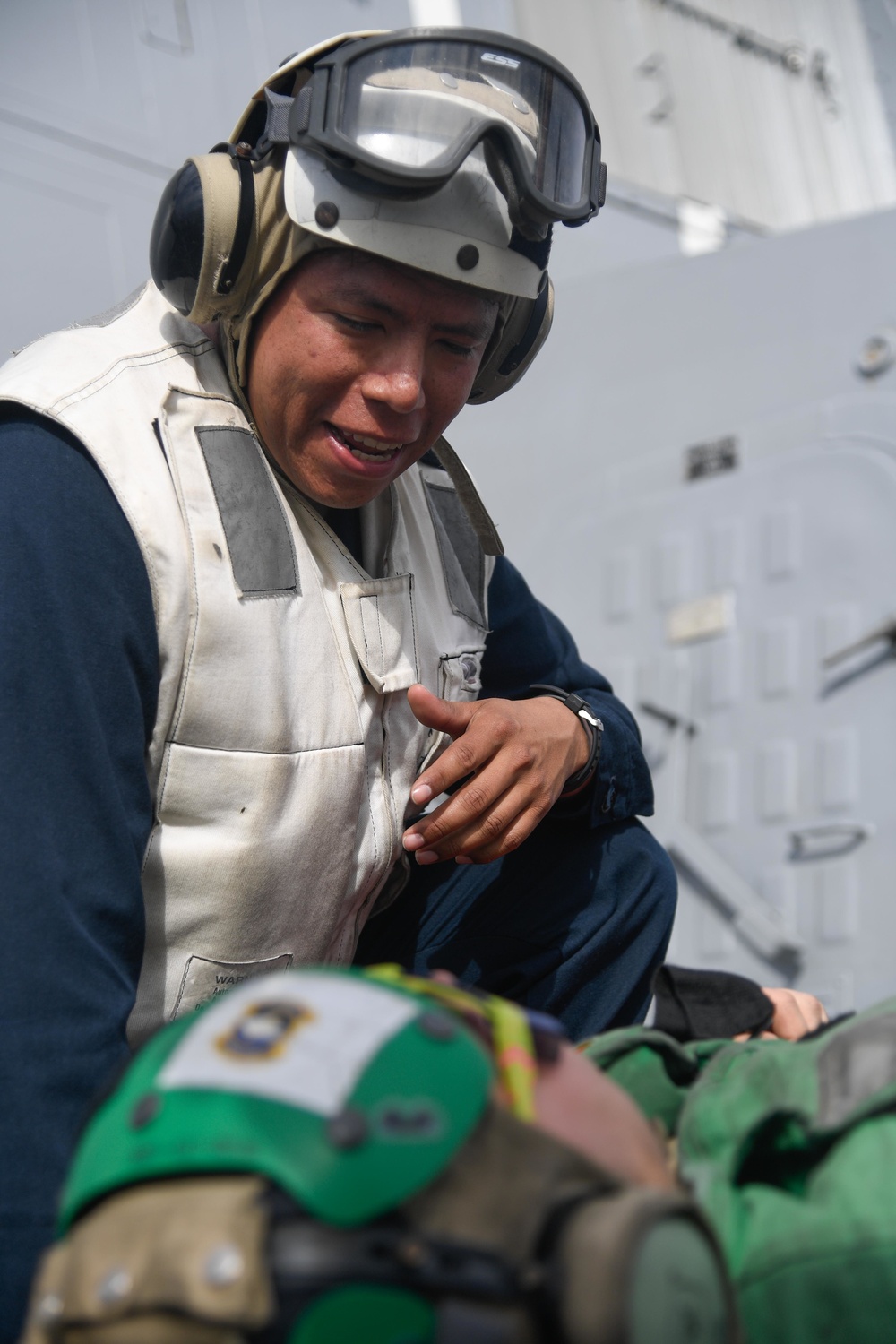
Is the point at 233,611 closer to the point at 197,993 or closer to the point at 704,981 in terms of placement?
the point at 197,993

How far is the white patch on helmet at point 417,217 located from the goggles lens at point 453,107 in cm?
4

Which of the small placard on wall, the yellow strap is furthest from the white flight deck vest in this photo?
the small placard on wall

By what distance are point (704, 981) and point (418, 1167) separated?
0.56m

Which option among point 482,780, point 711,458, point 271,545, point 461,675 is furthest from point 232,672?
point 711,458

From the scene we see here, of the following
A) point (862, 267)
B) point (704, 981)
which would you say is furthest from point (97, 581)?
point (862, 267)

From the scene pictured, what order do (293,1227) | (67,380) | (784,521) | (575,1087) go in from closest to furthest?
(293,1227) < (575,1087) < (67,380) < (784,521)

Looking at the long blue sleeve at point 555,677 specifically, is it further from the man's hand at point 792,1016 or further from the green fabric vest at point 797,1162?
the green fabric vest at point 797,1162

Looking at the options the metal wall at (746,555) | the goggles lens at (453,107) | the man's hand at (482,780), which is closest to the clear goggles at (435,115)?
the goggles lens at (453,107)

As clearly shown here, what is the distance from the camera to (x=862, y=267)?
9.54 ft

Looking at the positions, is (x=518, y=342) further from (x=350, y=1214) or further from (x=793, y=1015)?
(x=350, y=1214)

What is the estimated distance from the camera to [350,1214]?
50 cm

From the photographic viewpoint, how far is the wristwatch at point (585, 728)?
5.09ft

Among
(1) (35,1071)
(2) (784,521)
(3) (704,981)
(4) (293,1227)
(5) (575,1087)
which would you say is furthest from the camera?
(2) (784,521)

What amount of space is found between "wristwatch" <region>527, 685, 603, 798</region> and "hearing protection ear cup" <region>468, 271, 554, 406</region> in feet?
1.22
